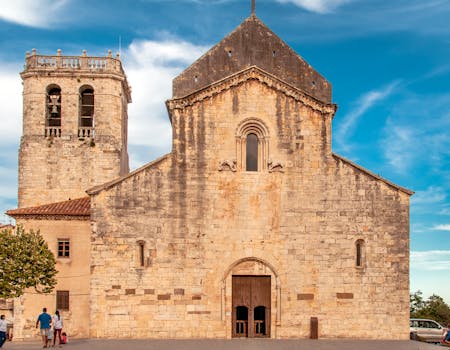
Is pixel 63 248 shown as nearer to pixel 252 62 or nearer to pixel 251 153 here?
pixel 251 153

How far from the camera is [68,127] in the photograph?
39.3 m

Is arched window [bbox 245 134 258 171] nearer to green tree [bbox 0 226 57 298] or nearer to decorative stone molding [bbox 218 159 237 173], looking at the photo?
decorative stone molding [bbox 218 159 237 173]

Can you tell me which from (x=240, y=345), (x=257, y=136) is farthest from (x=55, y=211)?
(x=240, y=345)

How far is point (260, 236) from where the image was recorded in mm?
27375

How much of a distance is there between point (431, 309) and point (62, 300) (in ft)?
113

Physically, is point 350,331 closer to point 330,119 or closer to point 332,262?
point 332,262

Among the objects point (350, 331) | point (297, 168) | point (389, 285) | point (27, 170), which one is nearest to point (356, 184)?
point (297, 168)

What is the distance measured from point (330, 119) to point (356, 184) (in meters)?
3.21

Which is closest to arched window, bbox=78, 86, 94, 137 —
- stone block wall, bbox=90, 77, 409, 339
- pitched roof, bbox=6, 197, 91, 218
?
pitched roof, bbox=6, 197, 91, 218

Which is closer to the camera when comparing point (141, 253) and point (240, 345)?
point (240, 345)

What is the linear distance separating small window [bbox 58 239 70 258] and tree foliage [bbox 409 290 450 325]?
1245 inches

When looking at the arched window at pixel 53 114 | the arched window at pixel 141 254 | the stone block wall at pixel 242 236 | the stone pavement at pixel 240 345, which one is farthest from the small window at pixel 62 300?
the arched window at pixel 53 114

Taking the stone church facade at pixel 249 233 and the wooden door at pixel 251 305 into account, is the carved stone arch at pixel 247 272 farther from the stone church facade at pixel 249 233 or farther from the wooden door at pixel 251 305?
the wooden door at pixel 251 305

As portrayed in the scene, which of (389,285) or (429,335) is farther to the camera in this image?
(429,335)
